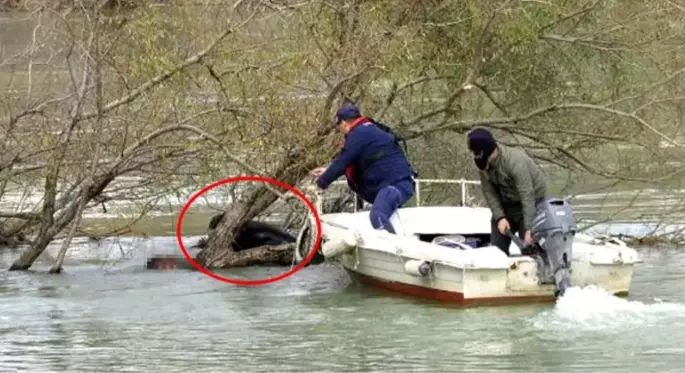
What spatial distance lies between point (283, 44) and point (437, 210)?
2413mm

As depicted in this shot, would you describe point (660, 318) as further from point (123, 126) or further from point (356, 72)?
point (123, 126)

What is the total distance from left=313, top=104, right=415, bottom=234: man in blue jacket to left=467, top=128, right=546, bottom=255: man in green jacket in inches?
48.0

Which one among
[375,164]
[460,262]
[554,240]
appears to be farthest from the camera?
[375,164]

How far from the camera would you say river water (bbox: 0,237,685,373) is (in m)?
10.5

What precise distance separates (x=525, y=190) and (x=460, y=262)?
0.76 meters

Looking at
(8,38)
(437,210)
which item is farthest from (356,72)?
(8,38)

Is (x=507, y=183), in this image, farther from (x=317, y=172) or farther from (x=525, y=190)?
(x=317, y=172)

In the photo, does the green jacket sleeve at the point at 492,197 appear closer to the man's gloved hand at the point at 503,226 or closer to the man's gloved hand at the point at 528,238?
the man's gloved hand at the point at 503,226

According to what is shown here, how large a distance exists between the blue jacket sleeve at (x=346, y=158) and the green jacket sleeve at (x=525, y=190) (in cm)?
183

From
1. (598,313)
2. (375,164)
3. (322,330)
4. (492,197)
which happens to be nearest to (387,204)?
(375,164)

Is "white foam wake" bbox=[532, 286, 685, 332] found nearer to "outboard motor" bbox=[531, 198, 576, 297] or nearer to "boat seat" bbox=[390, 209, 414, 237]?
"outboard motor" bbox=[531, 198, 576, 297]

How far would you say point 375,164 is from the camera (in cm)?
1358

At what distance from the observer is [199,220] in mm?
19562

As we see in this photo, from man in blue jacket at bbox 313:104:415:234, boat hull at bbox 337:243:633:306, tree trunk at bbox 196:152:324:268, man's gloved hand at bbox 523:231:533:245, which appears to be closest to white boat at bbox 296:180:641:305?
boat hull at bbox 337:243:633:306
